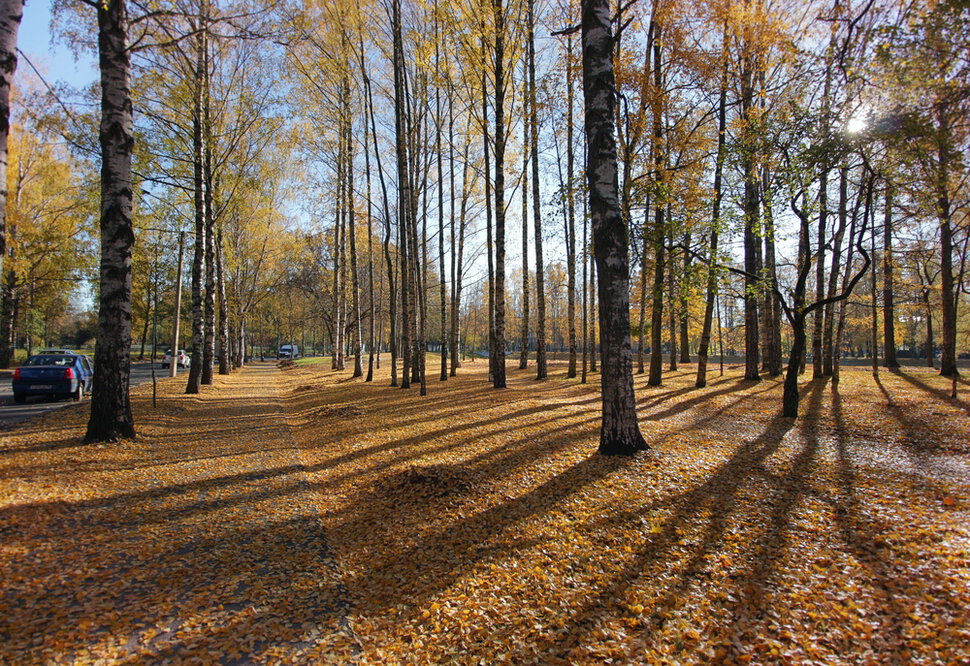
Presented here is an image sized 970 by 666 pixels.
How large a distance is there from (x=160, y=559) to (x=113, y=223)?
605 centimetres

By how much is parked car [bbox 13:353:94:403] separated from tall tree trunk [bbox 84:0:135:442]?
6.51 metres

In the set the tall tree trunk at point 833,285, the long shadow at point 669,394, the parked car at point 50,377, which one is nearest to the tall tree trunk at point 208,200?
the parked car at point 50,377

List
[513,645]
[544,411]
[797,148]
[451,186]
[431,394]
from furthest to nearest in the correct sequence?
[451,186] → [431,394] → [544,411] → [797,148] → [513,645]

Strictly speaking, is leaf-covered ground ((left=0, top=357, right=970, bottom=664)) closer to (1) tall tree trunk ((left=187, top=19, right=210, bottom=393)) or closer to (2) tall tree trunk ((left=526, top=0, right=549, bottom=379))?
(1) tall tree trunk ((left=187, top=19, right=210, bottom=393))

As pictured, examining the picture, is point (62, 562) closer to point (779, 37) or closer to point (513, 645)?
point (513, 645)

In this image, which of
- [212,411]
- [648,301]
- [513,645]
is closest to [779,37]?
[648,301]

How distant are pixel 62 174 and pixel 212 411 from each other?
80.8ft

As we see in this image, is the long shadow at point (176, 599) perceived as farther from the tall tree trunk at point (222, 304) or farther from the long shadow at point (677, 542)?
the tall tree trunk at point (222, 304)

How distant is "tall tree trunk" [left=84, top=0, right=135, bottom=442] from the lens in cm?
723

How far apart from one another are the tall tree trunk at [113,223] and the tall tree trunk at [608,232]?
7593 millimetres

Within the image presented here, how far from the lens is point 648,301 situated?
18281 mm

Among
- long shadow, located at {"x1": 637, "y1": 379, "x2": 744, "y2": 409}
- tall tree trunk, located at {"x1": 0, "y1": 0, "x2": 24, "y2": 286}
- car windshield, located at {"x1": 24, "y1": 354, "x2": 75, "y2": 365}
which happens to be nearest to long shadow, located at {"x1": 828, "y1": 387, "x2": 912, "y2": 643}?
long shadow, located at {"x1": 637, "y1": 379, "x2": 744, "y2": 409}

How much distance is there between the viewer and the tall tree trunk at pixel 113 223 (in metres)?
7.23

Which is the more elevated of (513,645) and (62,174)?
(62,174)
